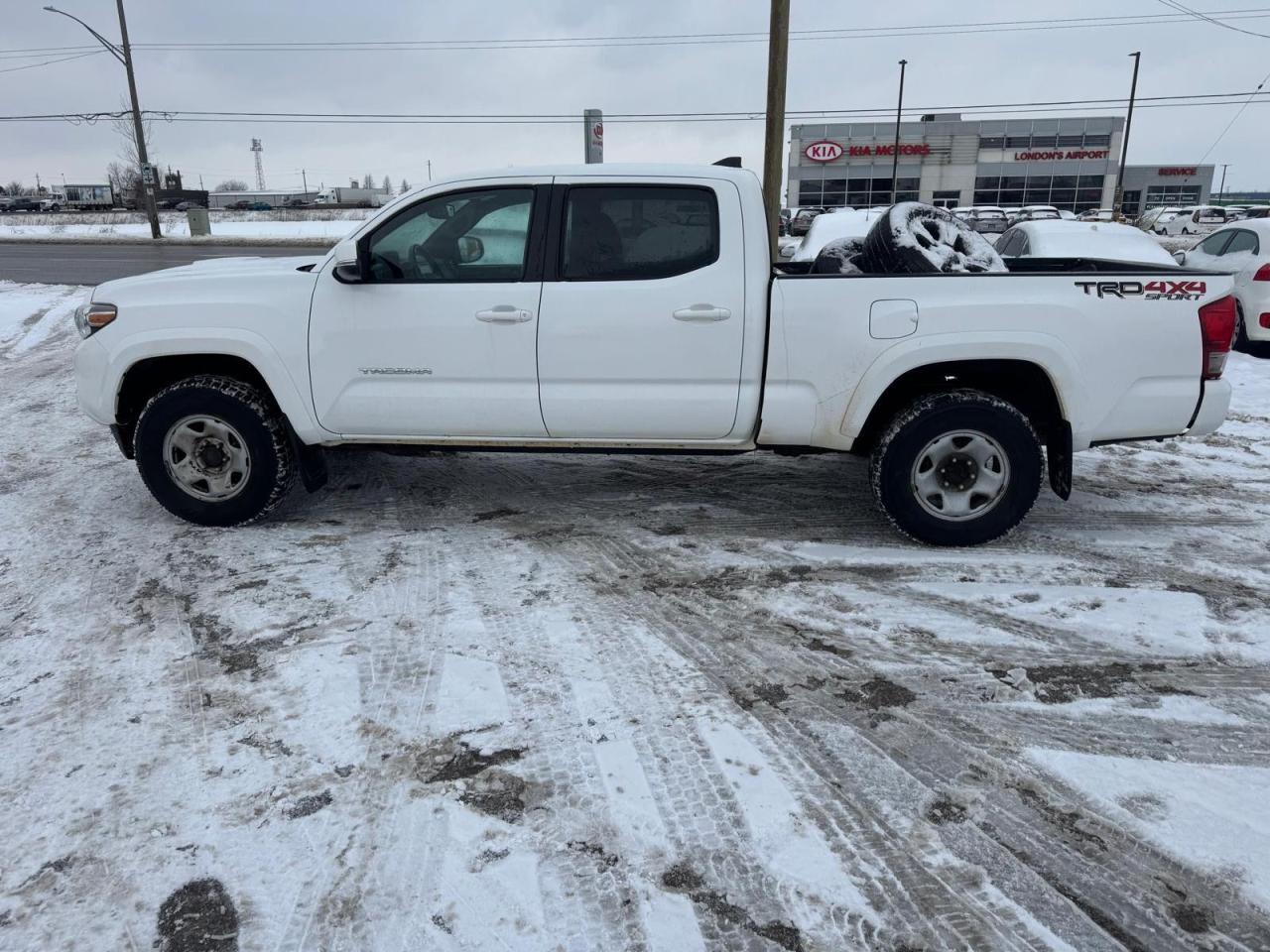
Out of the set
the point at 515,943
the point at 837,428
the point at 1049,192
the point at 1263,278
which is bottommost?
the point at 515,943

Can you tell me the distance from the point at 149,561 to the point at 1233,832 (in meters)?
4.62

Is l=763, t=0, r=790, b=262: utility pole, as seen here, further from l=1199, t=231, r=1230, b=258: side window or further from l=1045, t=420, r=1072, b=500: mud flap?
l=1045, t=420, r=1072, b=500: mud flap

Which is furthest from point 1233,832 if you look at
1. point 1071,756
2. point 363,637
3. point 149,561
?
point 149,561

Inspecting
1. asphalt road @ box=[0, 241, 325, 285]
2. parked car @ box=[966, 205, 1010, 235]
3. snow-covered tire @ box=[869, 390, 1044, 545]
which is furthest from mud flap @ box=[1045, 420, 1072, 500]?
parked car @ box=[966, 205, 1010, 235]

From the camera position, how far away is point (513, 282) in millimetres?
4477

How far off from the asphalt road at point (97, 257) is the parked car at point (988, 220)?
24.0m

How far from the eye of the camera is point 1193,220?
40281mm

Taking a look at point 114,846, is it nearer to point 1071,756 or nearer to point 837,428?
point 1071,756

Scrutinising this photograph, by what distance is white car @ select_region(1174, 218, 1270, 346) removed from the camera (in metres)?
9.47

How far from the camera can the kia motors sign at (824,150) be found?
60.8 meters

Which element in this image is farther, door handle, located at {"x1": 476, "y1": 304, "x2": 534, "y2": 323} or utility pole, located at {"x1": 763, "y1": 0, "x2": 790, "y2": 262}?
utility pole, located at {"x1": 763, "y1": 0, "x2": 790, "y2": 262}

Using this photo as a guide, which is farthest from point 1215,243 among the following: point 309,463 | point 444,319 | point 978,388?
point 309,463

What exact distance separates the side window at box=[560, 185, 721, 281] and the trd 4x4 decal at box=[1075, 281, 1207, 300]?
1.81 m

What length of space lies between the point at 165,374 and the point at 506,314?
2.02 metres
